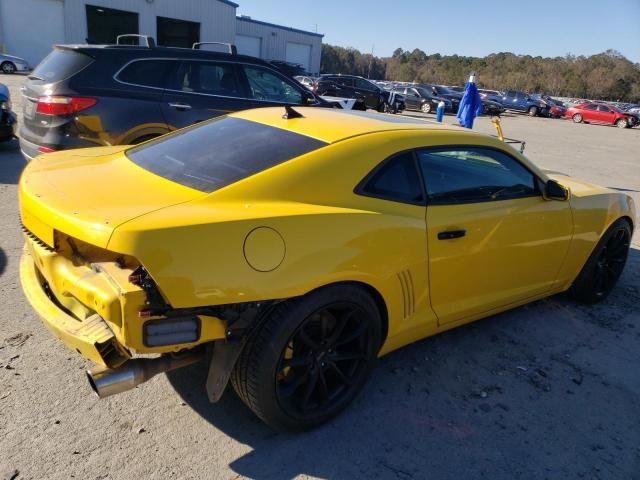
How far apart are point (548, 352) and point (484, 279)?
0.87 m

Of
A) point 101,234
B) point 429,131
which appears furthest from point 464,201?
point 101,234

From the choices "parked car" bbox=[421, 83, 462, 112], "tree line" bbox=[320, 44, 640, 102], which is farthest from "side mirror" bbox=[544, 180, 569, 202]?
"tree line" bbox=[320, 44, 640, 102]

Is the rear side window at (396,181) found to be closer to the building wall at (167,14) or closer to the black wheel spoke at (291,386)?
the black wheel spoke at (291,386)

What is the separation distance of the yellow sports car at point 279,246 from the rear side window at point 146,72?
257 cm

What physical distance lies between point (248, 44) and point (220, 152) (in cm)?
4416

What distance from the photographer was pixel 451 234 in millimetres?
2932

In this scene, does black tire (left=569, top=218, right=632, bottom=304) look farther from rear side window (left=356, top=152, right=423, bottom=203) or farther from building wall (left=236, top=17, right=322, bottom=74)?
building wall (left=236, top=17, right=322, bottom=74)

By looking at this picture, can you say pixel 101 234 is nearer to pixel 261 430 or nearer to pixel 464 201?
pixel 261 430

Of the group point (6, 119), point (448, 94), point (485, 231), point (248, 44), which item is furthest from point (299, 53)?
point (485, 231)

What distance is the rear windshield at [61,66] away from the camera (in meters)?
5.43

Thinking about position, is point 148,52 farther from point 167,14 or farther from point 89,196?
point 167,14

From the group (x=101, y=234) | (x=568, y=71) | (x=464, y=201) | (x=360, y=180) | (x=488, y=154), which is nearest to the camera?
(x=101, y=234)

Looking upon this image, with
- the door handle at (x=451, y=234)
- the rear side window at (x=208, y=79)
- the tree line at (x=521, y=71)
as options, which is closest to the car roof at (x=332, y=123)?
the door handle at (x=451, y=234)

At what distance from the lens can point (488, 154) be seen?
3.43 meters
